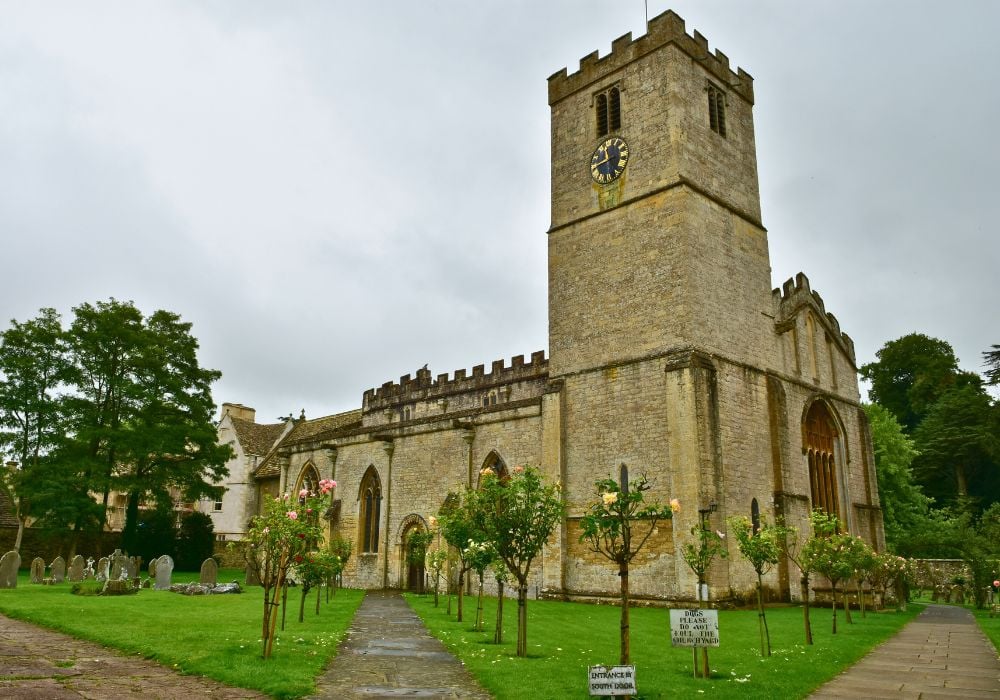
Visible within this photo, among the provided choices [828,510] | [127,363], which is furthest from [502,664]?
[127,363]

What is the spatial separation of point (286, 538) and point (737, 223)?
20245mm

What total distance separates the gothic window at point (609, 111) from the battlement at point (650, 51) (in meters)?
0.81

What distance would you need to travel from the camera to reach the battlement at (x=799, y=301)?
88.4ft

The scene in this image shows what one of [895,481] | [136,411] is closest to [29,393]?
[136,411]

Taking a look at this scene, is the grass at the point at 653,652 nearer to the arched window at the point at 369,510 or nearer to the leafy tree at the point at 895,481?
the arched window at the point at 369,510

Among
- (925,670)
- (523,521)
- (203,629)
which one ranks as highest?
(523,521)

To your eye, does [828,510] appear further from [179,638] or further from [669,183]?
[179,638]

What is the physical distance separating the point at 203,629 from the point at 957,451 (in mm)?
49253

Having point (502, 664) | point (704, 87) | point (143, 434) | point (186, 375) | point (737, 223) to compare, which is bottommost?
point (502, 664)

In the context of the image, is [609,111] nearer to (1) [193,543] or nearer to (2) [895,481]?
(2) [895,481]

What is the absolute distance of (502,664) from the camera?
11148 millimetres

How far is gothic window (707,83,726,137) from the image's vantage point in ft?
88.3

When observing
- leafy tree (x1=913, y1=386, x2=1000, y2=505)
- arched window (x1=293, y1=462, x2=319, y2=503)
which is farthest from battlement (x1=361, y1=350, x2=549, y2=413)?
leafy tree (x1=913, y1=386, x2=1000, y2=505)

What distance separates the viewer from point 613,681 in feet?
26.4
